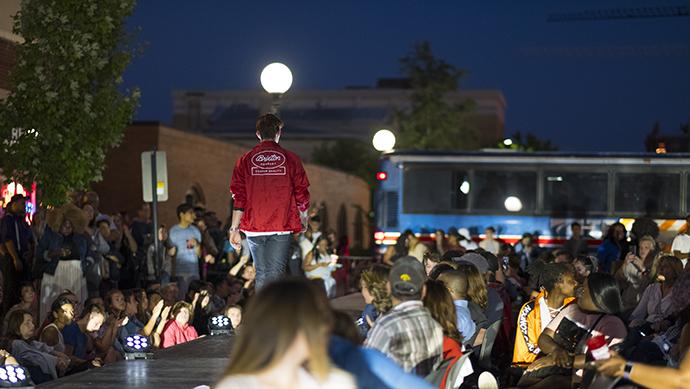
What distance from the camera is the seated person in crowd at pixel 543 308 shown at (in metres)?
11.3

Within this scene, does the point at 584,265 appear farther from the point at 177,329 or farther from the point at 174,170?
the point at 174,170

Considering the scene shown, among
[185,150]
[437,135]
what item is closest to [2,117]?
[185,150]

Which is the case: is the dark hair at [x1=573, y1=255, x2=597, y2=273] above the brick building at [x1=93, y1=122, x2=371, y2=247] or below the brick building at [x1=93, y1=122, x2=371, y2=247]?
below

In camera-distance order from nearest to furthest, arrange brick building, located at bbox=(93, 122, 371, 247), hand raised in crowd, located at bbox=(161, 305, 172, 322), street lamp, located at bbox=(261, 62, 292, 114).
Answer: hand raised in crowd, located at bbox=(161, 305, 172, 322) → street lamp, located at bbox=(261, 62, 292, 114) → brick building, located at bbox=(93, 122, 371, 247)

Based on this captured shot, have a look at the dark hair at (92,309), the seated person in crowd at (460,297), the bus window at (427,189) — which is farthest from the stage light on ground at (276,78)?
the bus window at (427,189)

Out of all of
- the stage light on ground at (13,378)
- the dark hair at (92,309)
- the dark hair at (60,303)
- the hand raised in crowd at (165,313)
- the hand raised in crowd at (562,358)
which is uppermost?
the dark hair at (60,303)

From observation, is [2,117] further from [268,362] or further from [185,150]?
[185,150]

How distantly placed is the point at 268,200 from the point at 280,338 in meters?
6.63

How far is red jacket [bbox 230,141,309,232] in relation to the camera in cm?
1121

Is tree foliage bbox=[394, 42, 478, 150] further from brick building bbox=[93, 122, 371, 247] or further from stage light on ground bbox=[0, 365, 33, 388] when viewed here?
stage light on ground bbox=[0, 365, 33, 388]

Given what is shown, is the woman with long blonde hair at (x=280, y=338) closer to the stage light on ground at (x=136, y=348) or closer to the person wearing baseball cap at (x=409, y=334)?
the person wearing baseball cap at (x=409, y=334)

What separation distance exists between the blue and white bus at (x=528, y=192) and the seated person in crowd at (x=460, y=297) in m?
18.1

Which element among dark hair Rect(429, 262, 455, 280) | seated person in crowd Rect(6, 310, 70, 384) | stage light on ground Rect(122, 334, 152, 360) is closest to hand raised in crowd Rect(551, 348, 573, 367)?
dark hair Rect(429, 262, 455, 280)

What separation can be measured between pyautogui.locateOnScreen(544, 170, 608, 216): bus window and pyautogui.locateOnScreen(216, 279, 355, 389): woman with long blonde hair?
24.7 m
